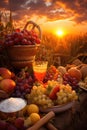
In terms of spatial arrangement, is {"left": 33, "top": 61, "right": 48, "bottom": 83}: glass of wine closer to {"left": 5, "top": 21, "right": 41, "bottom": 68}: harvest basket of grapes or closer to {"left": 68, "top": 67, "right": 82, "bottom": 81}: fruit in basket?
{"left": 5, "top": 21, "right": 41, "bottom": 68}: harvest basket of grapes

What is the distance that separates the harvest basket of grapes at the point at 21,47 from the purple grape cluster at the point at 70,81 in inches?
14.3

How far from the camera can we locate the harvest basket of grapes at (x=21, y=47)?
2475mm

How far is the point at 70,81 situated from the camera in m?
2.67

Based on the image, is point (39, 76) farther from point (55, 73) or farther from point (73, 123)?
point (73, 123)

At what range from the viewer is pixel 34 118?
172 cm

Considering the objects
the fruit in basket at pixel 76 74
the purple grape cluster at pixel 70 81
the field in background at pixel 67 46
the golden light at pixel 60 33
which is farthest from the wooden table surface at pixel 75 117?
the golden light at pixel 60 33

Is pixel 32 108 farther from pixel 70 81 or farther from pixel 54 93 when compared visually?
pixel 70 81

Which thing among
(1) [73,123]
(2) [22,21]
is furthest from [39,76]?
(2) [22,21]

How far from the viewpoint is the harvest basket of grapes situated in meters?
2.47

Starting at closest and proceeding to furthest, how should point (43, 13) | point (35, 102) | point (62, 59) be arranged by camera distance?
point (35, 102) < point (62, 59) < point (43, 13)

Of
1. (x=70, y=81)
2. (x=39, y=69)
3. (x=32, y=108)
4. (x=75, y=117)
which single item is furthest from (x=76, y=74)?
(x=32, y=108)

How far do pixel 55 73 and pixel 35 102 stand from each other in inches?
31.2

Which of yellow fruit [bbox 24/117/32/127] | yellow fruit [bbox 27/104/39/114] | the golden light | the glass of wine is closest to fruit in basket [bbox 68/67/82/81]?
the glass of wine

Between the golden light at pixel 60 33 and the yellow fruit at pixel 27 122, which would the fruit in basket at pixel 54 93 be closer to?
the yellow fruit at pixel 27 122
